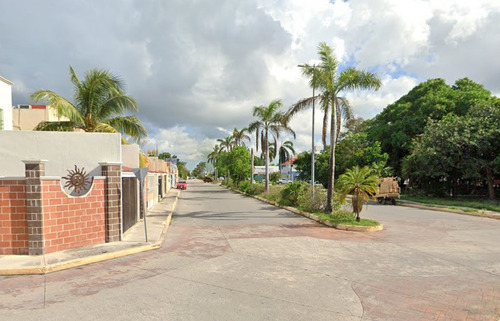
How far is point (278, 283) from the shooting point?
635cm

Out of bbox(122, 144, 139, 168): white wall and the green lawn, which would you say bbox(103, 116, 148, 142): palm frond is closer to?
bbox(122, 144, 139, 168): white wall

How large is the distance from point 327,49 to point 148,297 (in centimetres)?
1393

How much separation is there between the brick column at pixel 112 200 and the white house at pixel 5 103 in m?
10.4

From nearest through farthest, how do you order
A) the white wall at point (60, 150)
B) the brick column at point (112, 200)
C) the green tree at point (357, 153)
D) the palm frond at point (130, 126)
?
the brick column at point (112, 200) < the white wall at point (60, 150) < the palm frond at point (130, 126) < the green tree at point (357, 153)

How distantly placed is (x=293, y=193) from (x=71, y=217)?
13.8m

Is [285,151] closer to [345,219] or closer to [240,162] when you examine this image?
[240,162]

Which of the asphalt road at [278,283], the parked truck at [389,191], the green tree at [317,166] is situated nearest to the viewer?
the asphalt road at [278,283]

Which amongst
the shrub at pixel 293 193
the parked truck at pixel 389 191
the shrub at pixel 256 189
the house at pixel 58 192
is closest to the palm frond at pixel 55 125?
the house at pixel 58 192

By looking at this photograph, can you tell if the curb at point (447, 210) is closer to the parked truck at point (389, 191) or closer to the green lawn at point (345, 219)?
the parked truck at point (389, 191)

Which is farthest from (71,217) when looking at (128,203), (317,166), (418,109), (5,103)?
(317,166)

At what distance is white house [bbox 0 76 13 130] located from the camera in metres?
16.9

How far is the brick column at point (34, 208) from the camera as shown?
27.3 feet

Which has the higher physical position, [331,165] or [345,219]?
[331,165]

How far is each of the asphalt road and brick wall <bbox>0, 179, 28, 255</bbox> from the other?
1785mm
